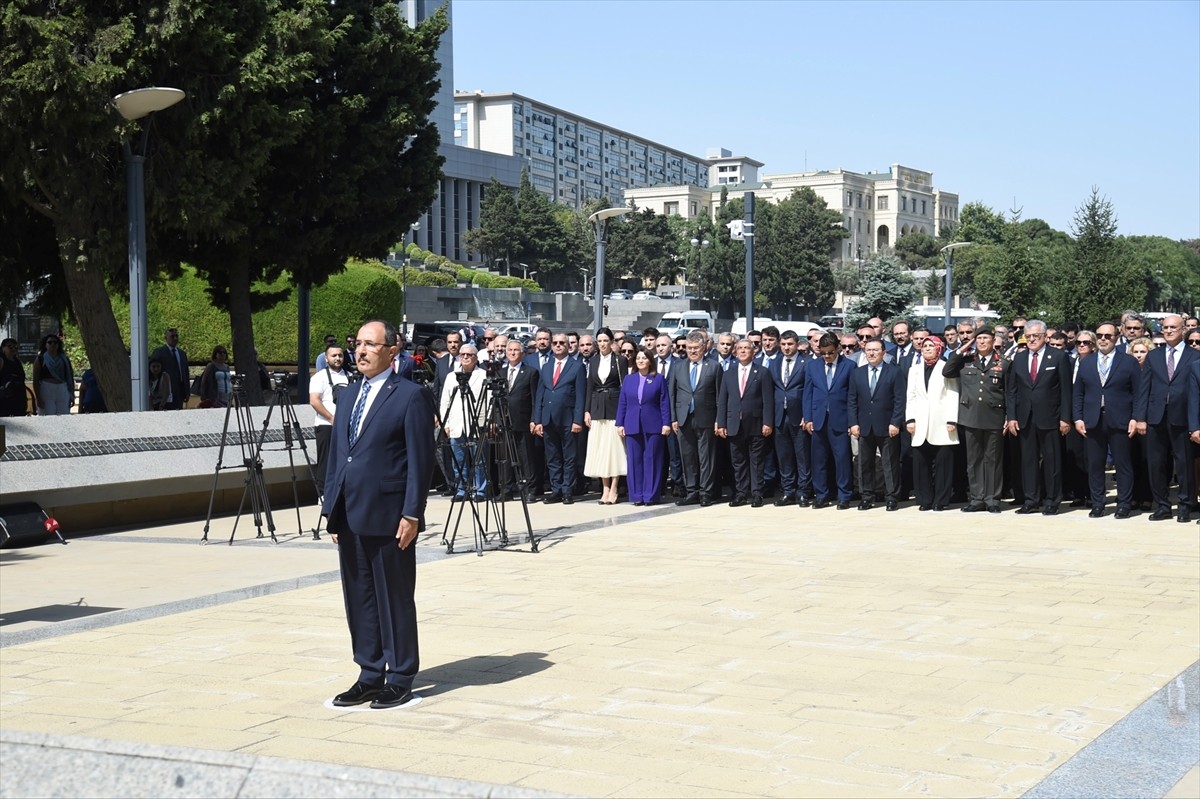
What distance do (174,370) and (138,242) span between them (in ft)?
21.9

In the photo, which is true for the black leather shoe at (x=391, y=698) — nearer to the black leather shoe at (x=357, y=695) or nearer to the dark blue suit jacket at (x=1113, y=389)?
the black leather shoe at (x=357, y=695)

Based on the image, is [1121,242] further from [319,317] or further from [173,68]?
[173,68]

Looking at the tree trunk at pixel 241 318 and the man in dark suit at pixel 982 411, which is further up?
the tree trunk at pixel 241 318

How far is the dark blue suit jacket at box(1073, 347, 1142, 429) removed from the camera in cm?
1498

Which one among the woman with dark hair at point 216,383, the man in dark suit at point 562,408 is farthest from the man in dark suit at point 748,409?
the woman with dark hair at point 216,383

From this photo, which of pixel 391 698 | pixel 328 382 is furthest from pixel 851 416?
pixel 391 698

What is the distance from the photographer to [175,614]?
976 cm

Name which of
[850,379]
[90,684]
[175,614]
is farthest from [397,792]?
[850,379]

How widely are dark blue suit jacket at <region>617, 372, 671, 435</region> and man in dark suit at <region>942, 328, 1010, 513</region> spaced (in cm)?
321

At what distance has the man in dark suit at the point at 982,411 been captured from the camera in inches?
613

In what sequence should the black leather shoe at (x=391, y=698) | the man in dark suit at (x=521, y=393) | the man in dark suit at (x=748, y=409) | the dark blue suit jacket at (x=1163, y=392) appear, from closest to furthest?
the black leather shoe at (x=391, y=698) → the dark blue suit jacket at (x=1163, y=392) → the man in dark suit at (x=748, y=409) → the man in dark suit at (x=521, y=393)

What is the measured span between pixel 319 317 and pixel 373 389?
38.4 metres

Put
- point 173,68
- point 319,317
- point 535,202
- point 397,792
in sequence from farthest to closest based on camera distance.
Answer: point 535,202 < point 319,317 < point 173,68 < point 397,792

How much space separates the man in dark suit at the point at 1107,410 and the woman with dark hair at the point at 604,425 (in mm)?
5235
